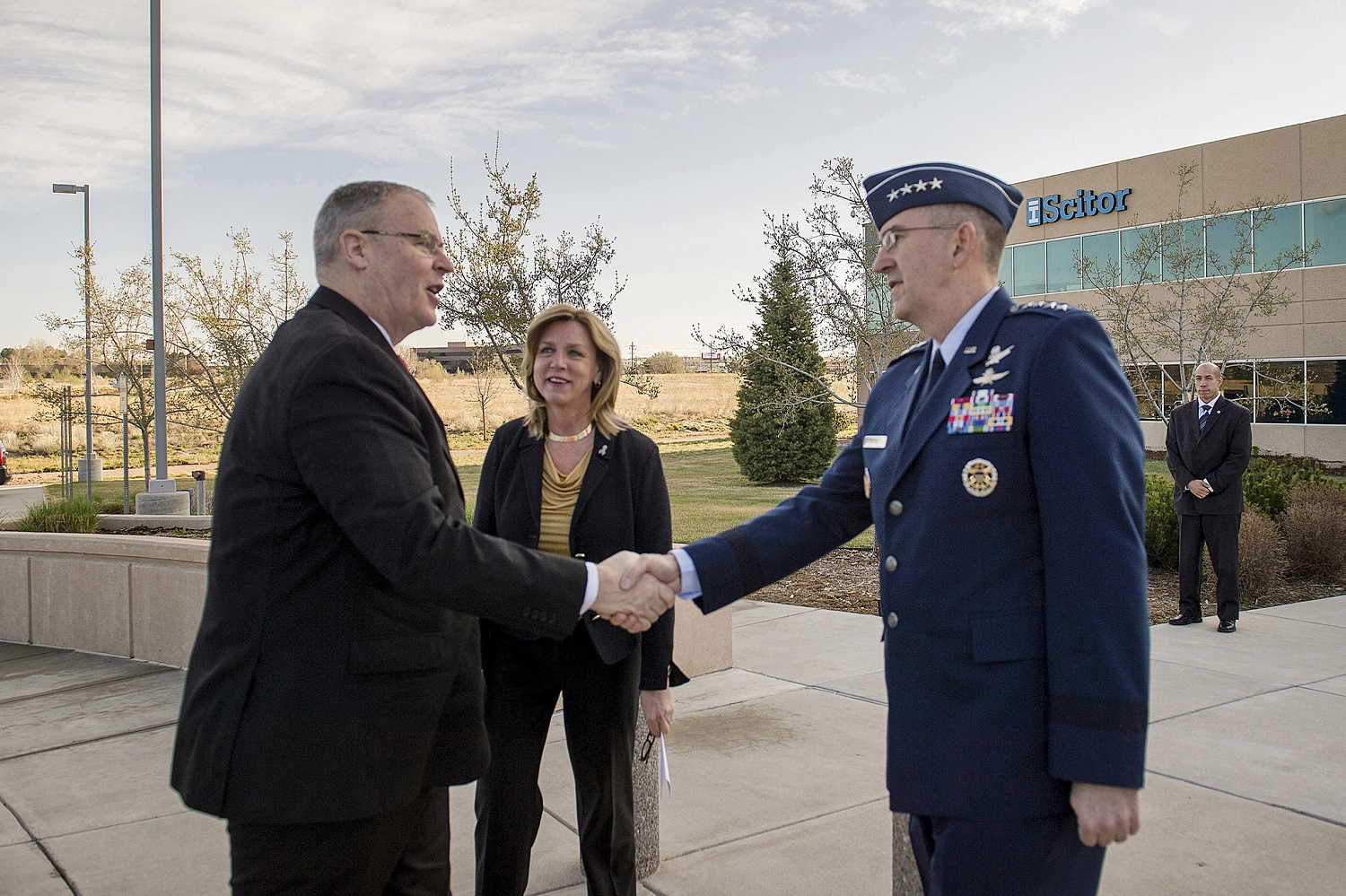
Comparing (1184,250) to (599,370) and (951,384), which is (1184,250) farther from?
(951,384)

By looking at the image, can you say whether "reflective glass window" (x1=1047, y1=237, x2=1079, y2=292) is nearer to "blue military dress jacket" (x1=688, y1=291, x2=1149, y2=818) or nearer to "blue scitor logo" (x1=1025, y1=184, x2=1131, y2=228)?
"blue scitor logo" (x1=1025, y1=184, x2=1131, y2=228)

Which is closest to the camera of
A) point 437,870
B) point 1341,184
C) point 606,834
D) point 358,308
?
point 358,308

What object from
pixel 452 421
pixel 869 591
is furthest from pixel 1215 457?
pixel 452 421

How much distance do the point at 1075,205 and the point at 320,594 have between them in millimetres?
33504

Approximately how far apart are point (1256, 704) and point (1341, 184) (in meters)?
25.9

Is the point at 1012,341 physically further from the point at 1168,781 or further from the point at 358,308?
the point at 1168,781

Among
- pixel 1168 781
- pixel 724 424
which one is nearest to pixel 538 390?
pixel 1168 781

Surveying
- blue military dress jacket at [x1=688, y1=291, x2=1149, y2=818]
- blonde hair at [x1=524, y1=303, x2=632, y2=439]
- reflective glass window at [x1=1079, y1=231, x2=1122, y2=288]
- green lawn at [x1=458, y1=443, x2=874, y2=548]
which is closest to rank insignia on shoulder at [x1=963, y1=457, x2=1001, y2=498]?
blue military dress jacket at [x1=688, y1=291, x2=1149, y2=818]

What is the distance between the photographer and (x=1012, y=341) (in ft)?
6.62

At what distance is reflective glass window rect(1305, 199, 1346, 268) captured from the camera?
2604 centimetres

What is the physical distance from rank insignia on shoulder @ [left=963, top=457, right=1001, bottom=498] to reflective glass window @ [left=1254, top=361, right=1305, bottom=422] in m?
28.1

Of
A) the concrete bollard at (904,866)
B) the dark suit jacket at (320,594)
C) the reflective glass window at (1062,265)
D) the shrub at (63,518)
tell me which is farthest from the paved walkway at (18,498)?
the reflective glass window at (1062,265)

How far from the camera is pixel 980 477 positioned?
1936mm

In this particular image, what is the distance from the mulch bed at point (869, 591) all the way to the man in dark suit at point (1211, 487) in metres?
0.58
